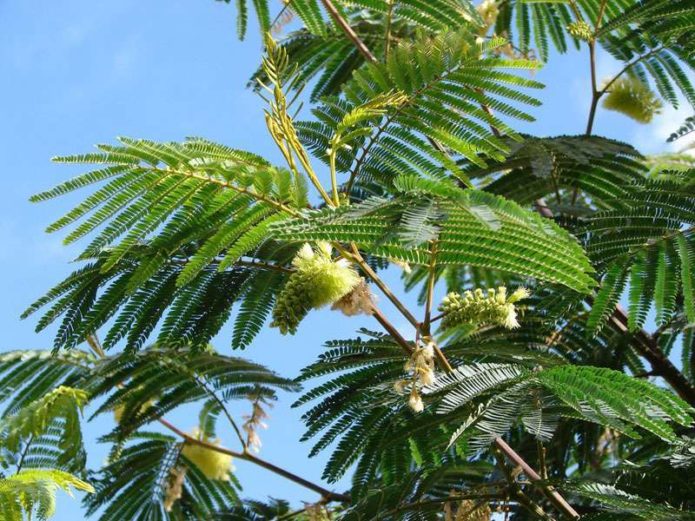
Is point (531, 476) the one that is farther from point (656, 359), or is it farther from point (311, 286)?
point (656, 359)

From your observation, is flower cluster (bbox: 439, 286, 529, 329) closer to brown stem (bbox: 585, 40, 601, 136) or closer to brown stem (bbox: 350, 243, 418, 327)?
brown stem (bbox: 350, 243, 418, 327)

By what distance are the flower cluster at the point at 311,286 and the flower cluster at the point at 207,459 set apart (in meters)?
2.41

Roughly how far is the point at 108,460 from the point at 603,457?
2268 mm

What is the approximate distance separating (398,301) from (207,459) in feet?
7.84

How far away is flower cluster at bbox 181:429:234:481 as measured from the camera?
493 centimetres

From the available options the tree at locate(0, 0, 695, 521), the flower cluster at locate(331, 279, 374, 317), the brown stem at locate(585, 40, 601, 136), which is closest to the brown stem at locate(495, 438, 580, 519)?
the tree at locate(0, 0, 695, 521)

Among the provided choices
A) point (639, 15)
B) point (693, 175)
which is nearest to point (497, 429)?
point (693, 175)

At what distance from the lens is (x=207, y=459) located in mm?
4949

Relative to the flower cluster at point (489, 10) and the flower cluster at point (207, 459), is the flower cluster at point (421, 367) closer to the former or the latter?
the flower cluster at point (207, 459)

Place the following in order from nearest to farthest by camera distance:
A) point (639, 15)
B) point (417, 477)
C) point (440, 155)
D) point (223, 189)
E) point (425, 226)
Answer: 1. point (425, 226)
2. point (223, 189)
3. point (440, 155)
4. point (417, 477)
5. point (639, 15)

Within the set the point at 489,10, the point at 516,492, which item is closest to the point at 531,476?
the point at 516,492

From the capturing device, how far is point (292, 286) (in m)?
2.61

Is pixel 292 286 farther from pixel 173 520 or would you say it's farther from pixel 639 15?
pixel 173 520

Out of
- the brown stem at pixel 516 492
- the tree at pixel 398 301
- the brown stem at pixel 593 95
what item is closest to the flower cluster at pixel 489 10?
the tree at pixel 398 301
